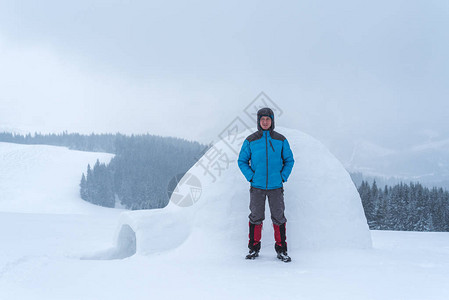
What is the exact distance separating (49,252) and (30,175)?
178ft

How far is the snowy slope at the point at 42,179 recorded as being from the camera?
135 ft

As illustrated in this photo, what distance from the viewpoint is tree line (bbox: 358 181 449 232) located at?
2591 centimetres

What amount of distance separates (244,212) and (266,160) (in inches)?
45.8

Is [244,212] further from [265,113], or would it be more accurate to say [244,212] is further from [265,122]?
[265,113]

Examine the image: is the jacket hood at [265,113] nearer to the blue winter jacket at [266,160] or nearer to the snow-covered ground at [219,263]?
the blue winter jacket at [266,160]

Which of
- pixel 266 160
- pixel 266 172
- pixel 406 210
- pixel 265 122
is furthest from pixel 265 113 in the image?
pixel 406 210

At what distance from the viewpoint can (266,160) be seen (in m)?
4.57

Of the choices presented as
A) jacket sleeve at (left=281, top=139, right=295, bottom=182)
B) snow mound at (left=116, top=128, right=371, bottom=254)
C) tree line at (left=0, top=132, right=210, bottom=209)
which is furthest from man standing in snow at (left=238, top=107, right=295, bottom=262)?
Result: tree line at (left=0, top=132, right=210, bottom=209)

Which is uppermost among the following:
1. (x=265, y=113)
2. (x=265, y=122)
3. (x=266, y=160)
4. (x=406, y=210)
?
(x=265, y=113)

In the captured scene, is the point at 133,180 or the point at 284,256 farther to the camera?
the point at 133,180

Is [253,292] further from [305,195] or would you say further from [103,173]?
[103,173]

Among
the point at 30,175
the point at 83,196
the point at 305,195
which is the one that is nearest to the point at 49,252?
the point at 305,195

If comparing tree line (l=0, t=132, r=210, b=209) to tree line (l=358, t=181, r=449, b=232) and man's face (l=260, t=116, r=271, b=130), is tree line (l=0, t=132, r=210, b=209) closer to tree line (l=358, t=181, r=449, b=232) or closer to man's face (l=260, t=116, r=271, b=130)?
tree line (l=358, t=181, r=449, b=232)

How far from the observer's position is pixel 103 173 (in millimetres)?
49875
